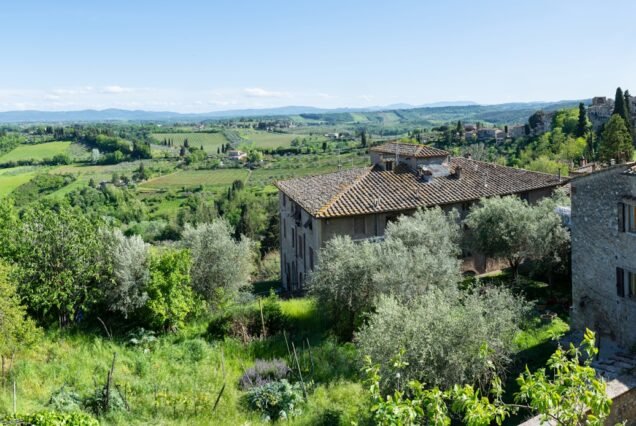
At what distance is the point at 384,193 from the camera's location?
28.0 meters

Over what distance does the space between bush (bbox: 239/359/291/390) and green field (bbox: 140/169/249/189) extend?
11296cm

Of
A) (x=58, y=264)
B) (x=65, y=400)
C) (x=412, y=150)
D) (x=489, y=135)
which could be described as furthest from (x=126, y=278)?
(x=489, y=135)

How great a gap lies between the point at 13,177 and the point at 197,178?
4280 cm

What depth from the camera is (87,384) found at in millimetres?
14812

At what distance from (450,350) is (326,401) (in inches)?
153

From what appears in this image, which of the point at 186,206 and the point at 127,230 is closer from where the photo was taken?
the point at 127,230

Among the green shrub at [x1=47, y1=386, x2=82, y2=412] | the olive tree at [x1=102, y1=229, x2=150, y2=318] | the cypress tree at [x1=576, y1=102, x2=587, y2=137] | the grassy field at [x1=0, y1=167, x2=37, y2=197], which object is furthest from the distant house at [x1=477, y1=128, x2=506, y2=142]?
the green shrub at [x1=47, y1=386, x2=82, y2=412]

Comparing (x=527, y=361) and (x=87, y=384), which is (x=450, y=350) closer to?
(x=527, y=361)

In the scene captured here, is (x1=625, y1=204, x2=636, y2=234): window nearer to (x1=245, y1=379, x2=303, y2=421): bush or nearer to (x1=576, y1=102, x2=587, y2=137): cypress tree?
(x1=245, y1=379, x2=303, y2=421): bush

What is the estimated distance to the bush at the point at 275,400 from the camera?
14.0 metres

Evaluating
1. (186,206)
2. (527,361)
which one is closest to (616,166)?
(527,361)

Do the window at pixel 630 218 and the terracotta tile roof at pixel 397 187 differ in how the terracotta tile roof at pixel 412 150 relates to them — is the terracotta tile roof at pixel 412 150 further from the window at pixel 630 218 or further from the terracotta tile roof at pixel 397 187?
the window at pixel 630 218

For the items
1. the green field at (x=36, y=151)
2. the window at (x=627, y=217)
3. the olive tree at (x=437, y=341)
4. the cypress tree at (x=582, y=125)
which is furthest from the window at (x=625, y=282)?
the green field at (x=36, y=151)

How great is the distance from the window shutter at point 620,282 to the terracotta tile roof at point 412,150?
1439 centimetres
